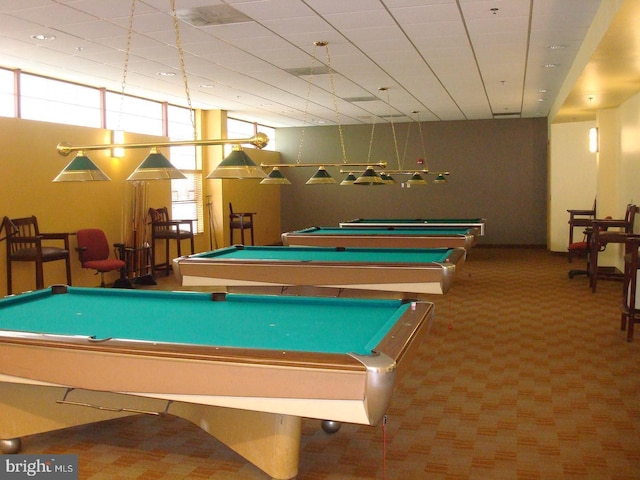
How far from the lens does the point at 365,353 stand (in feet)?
7.81

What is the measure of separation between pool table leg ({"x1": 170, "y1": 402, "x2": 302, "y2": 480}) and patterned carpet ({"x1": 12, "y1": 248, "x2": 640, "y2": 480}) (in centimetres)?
27

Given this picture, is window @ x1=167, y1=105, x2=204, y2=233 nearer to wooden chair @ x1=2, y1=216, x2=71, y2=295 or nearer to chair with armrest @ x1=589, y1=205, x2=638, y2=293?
wooden chair @ x1=2, y1=216, x2=71, y2=295

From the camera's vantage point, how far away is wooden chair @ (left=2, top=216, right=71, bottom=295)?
6858 millimetres

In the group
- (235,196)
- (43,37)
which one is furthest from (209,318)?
(235,196)

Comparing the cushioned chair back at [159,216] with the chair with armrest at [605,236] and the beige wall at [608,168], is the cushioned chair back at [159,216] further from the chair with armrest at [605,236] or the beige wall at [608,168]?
the beige wall at [608,168]

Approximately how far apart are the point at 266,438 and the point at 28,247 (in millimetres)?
5542

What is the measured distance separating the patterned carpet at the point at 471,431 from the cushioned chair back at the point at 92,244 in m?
4.66

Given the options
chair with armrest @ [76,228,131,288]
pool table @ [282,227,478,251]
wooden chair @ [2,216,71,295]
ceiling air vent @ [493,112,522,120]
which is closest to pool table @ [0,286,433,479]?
wooden chair @ [2,216,71,295]

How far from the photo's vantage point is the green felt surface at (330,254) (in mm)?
5496

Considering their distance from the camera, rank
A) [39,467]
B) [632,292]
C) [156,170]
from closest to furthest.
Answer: [39,467] → [156,170] → [632,292]

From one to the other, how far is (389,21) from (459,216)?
905cm

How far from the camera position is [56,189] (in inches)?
318

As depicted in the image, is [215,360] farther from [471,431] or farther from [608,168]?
[608,168]

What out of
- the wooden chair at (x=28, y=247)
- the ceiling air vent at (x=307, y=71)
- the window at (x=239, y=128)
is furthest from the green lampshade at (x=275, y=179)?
the window at (x=239, y=128)
